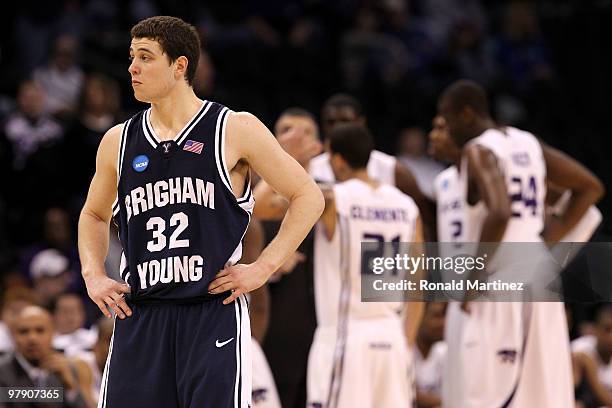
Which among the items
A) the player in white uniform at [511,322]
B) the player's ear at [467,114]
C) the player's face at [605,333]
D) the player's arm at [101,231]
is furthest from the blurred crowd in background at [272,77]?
the player's arm at [101,231]

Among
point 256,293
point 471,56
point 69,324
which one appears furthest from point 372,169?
point 471,56

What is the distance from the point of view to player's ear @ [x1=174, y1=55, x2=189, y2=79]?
521 centimetres

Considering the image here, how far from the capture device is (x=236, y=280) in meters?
5.04

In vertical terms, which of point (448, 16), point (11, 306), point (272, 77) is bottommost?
point (11, 306)

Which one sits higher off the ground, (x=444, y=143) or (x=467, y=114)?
(x=467, y=114)

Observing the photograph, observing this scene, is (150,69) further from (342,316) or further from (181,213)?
(342,316)

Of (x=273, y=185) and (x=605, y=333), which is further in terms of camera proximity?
(x=605, y=333)

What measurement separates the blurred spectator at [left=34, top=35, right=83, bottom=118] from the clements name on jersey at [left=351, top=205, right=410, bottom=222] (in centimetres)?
662

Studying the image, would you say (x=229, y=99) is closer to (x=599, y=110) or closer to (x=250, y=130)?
(x=599, y=110)

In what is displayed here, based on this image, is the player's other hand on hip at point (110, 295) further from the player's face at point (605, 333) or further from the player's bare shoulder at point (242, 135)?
the player's face at point (605, 333)

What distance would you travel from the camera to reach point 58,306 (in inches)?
423

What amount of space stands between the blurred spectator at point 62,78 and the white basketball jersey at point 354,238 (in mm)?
6522

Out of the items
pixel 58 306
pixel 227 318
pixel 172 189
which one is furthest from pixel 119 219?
pixel 58 306

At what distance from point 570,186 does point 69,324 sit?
4.51 metres
